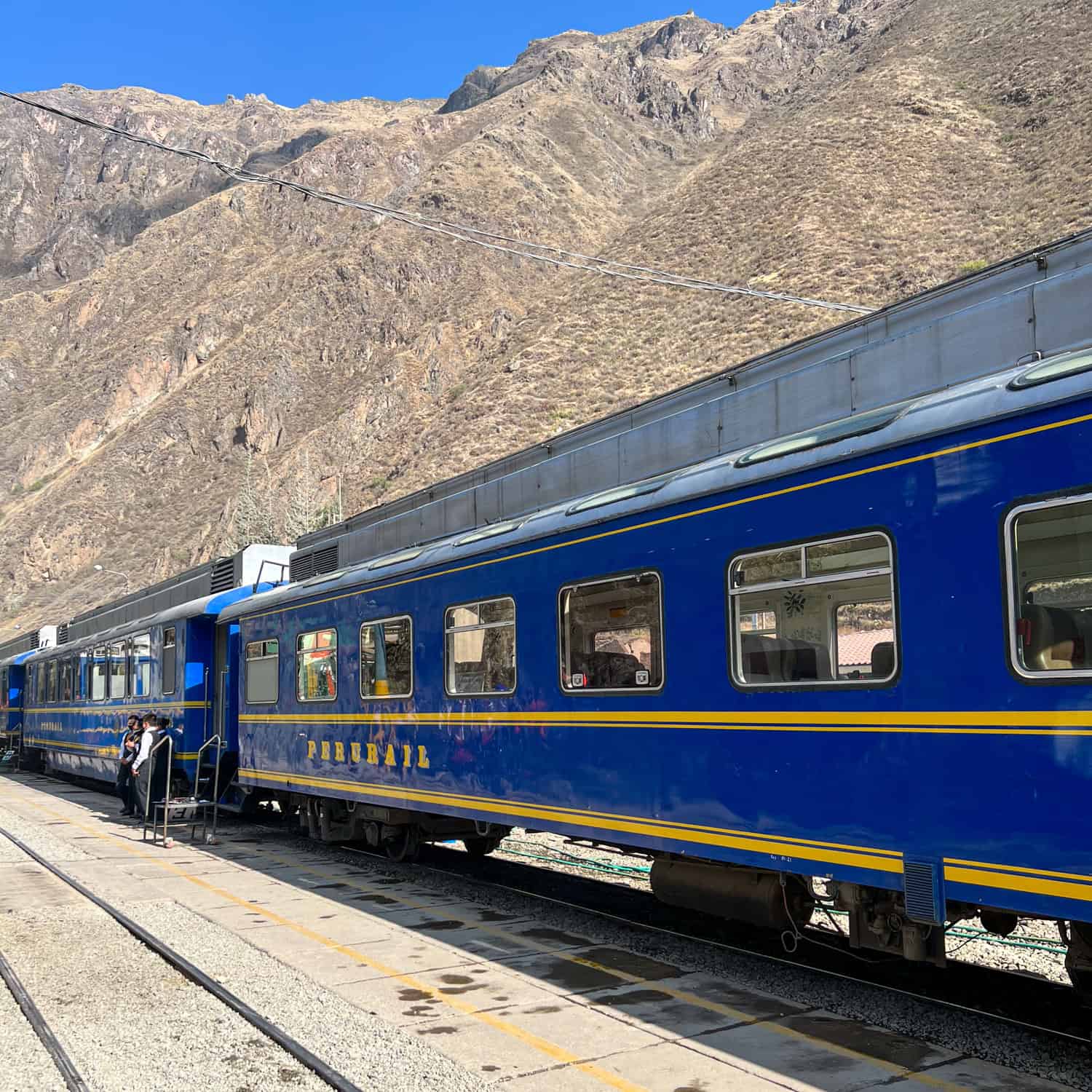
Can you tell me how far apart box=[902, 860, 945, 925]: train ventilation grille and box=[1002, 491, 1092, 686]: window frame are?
1066 millimetres

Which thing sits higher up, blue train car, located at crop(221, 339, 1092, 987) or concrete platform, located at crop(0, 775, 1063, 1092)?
blue train car, located at crop(221, 339, 1092, 987)

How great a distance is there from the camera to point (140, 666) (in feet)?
63.9

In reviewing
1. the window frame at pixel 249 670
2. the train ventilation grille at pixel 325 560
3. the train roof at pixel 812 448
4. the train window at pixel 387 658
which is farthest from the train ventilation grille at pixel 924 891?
the train ventilation grille at pixel 325 560

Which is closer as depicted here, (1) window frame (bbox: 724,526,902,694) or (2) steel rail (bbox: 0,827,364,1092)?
(2) steel rail (bbox: 0,827,364,1092)

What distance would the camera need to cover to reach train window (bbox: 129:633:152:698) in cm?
1897

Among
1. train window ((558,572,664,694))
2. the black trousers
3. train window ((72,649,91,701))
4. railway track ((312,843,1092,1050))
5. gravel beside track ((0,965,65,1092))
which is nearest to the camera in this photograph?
gravel beside track ((0,965,65,1092))

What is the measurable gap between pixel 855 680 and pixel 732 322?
46660 millimetres

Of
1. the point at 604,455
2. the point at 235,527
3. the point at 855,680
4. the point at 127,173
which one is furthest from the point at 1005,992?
the point at 127,173

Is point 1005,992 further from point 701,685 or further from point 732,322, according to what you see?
point 732,322

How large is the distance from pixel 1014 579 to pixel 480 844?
8.41 m

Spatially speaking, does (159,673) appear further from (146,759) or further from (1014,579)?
(1014,579)

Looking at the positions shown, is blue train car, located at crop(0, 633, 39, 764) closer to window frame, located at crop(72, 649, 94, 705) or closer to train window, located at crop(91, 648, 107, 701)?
window frame, located at crop(72, 649, 94, 705)

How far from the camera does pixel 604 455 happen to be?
9.59 metres

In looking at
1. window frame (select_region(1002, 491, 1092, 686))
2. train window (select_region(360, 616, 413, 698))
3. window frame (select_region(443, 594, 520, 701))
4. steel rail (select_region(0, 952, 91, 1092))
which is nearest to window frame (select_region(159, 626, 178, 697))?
train window (select_region(360, 616, 413, 698))
